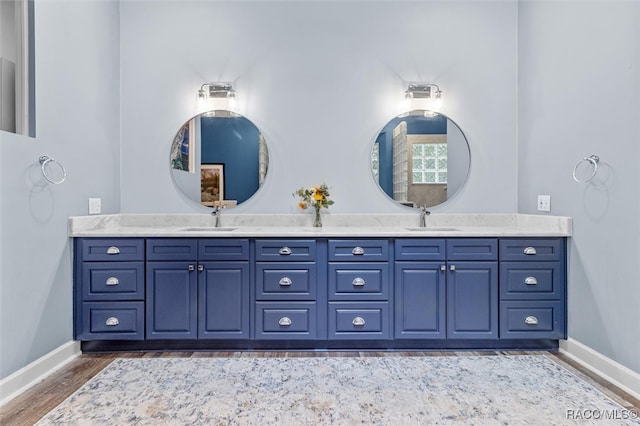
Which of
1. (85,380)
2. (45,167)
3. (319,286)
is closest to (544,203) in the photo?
(319,286)

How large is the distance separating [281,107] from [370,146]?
2.68ft

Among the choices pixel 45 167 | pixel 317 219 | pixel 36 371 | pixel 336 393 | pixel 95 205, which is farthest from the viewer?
pixel 317 219

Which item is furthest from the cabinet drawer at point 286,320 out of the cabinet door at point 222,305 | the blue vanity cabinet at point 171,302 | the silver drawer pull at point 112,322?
the silver drawer pull at point 112,322

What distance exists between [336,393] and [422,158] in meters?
2.00

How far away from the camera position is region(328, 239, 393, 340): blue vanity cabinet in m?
2.55

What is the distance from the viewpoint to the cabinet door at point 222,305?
8.32ft

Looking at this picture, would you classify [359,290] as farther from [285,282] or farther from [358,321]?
[285,282]

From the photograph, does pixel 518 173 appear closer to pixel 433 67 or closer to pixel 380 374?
pixel 433 67

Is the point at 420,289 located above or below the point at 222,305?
above

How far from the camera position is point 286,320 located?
100 inches

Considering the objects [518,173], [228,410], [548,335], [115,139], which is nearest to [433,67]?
[518,173]

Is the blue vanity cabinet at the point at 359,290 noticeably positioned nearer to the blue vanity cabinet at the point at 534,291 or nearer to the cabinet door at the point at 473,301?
the cabinet door at the point at 473,301

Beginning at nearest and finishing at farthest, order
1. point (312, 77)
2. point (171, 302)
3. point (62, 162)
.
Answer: point (62, 162), point (171, 302), point (312, 77)

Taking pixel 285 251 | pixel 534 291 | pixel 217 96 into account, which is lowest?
pixel 534 291
